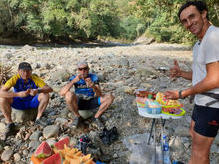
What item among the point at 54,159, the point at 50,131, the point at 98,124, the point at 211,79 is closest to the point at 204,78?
the point at 211,79

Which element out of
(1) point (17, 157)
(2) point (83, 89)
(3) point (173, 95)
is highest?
(3) point (173, 95)

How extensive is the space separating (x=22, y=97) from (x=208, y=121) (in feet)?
9.96

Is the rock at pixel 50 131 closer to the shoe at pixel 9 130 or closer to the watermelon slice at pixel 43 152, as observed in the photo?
the shoe at pixel 9 130

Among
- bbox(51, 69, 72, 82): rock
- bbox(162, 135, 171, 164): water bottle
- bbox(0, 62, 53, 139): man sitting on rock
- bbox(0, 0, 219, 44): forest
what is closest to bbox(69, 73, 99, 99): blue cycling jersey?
bbox(0, 62, 53, 139): man sitting on rock

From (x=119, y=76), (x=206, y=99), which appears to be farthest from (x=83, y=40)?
(x=206, y=99)

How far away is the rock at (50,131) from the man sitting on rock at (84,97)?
30 centimetres

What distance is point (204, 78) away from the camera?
1555 millimetres

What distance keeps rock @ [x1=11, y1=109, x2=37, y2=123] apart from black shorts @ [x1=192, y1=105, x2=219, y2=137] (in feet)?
9.79

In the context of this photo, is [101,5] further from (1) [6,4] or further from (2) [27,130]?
(2) [27,130]

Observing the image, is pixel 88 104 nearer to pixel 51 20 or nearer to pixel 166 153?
pixel 166 153

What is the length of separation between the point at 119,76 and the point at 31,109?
3.34 metres

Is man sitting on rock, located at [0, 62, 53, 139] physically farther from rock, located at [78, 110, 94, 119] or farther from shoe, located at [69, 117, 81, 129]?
rock, located at [78, 110, 94, 119]

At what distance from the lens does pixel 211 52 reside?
1455 mm

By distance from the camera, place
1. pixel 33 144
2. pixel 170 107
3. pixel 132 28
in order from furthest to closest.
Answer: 1. pixel 132 28
2. pixel 33 144
3. pixel 170 107
